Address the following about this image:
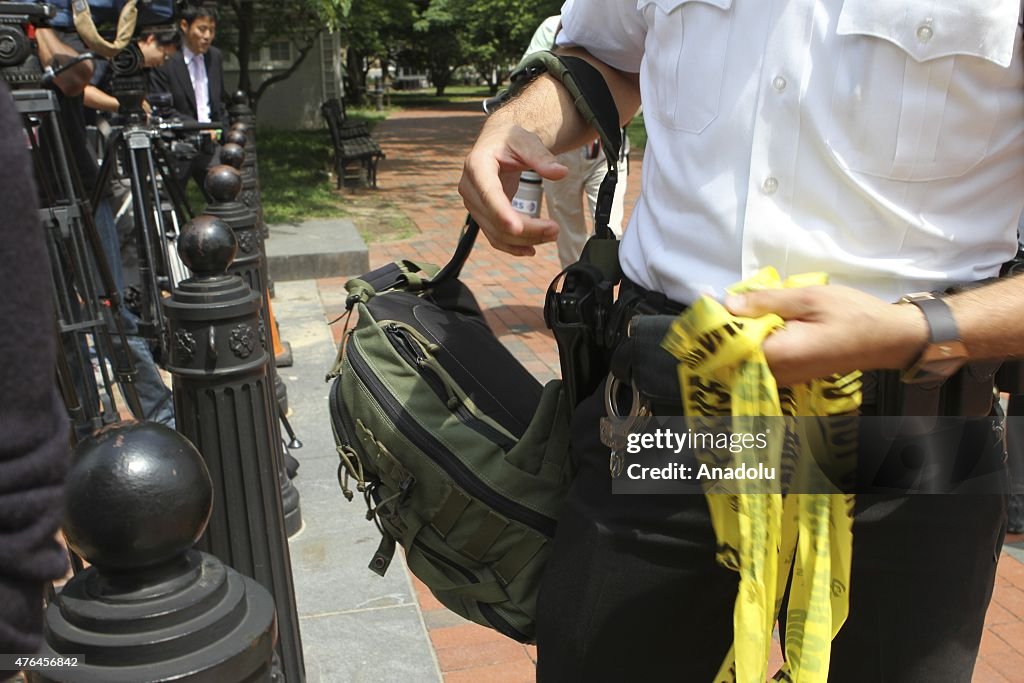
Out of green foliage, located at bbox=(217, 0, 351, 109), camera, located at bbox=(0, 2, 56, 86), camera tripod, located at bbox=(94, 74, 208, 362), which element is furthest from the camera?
green foliage, located at bbox=(217, 0, 351, 109)

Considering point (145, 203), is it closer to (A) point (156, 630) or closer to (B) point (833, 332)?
(A) point (156, 630)

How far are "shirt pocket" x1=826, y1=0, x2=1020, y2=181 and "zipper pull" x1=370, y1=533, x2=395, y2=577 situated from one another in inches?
40.5

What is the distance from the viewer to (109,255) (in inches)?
189

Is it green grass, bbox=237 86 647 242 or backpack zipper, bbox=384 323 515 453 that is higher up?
backpack zipper, bbox=384 323 515 453

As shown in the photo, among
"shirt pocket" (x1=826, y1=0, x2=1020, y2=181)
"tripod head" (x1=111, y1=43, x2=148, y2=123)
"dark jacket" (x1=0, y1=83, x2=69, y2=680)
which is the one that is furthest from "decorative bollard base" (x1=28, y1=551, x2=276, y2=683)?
"tripod head" (x1=111, y1=43, x2=148, y2=123)

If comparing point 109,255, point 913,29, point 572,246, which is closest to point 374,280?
point 913,29

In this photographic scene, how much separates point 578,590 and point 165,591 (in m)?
0.58

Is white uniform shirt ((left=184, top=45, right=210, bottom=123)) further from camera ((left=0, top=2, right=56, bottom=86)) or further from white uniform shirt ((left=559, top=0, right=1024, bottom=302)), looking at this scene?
white uniform shirt ((left=559, top=0, right=1024, bottom=302))

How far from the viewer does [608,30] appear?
177 cm

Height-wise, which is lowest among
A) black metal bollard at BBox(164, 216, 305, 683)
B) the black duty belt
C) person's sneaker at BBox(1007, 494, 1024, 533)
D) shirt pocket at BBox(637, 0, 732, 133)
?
person's sneaker at BBox(1007, 494, 1024, 533)

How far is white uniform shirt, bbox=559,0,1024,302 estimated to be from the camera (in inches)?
52.3

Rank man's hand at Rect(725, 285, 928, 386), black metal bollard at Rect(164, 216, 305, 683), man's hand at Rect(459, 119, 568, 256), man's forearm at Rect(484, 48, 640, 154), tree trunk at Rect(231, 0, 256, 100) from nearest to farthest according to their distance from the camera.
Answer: man's hand at Rect(725, 285, 928, 386)
man's hand at Rect(459, 119, 568, 256)
man's forearm at Rect(484, 48, 640, 154)
black metal bollard at Rect(164, 216, 305, 683)
tree trunk at Rect(231, 0, 256, 100)

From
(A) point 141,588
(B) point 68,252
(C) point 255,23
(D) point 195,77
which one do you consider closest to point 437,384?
(A) point 141,588

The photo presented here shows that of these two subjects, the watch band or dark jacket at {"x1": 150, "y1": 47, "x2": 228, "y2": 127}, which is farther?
dark jacket at {"x1": 150, "y1": 47, "x2": 228, "y2": 127}
